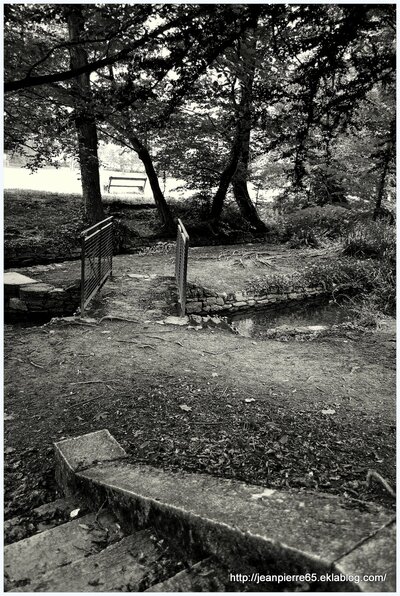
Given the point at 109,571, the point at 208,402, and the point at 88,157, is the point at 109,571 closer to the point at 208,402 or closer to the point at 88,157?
the point at 208,402

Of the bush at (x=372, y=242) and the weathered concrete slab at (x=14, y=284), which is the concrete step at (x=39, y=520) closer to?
the weathered concrete slab at (x=14, y=284)

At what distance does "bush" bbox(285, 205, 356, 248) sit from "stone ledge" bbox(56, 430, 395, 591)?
1241cm

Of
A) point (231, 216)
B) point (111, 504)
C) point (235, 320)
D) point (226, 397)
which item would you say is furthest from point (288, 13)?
point (231, 216)

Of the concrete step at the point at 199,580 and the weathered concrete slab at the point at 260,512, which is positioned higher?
the weathered concrete slab at the point at 260,512

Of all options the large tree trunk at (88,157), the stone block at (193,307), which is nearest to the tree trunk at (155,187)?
the large tree trunk at (88,157)

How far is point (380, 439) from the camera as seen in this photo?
357 cm

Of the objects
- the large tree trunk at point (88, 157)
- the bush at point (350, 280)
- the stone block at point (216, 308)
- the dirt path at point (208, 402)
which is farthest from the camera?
the large tree trunk at point (88, 157)

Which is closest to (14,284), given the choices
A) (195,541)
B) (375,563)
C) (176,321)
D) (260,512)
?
(176,321)

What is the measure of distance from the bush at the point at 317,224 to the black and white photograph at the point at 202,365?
2513 mm

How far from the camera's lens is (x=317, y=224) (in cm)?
1433

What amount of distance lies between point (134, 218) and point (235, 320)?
6177 millimetres

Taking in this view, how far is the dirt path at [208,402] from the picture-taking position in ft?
10.0

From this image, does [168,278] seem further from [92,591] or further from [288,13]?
[92,591]

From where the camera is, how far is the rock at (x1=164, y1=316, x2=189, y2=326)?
23.4 ft
